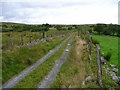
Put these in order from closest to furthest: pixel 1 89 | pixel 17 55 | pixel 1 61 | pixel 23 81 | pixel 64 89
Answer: pixel 64 89 < pixel 1 89 < pixel 23 81 < pixel 1 61 < pixel 17 55

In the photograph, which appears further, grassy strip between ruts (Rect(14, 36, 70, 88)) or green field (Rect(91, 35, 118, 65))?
green field (Rect(91, 35, 118, 65))

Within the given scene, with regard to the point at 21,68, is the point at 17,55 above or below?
above

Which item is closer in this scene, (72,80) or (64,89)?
(64,89)

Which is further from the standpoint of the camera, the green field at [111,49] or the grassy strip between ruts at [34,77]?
the green field at [111,49]

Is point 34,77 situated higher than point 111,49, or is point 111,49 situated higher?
point 111,49

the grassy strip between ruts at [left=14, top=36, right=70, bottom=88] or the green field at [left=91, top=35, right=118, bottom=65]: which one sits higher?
the green field at [left=91, top=35, right=118, bottom=65]

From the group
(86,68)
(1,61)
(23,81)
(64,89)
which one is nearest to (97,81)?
(64,89)

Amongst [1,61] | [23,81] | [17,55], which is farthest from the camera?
[17,55]

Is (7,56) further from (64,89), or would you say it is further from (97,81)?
(97,81)

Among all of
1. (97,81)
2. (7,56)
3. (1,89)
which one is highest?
(7,56)

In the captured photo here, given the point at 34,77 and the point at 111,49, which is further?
the point at 111,49

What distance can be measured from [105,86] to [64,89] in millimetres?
3650

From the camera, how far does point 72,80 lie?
12516mm

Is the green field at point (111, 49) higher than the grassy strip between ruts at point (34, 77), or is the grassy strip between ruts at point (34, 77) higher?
the green field at point (111, 49)
